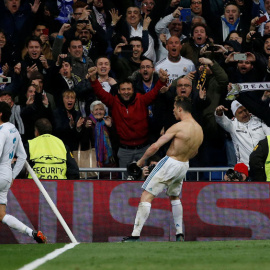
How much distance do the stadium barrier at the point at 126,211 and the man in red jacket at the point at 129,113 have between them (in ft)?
4.83

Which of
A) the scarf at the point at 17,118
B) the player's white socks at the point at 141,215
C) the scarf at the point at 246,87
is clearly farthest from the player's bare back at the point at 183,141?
the scarf at the point at 17,118

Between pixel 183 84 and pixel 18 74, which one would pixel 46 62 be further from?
pixel 183 84

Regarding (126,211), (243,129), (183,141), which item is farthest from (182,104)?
(243,129)

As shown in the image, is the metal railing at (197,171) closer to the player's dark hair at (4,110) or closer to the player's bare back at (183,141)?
the player's bare back at (183,141)

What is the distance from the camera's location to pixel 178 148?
39.0 feet

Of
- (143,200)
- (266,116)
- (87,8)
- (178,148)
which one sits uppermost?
(87,8)

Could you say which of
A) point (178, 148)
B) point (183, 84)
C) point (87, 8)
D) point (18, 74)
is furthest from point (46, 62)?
point (178, 148)

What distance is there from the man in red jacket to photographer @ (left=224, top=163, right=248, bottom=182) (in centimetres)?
196

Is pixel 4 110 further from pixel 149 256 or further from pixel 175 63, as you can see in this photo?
pixel 175 63

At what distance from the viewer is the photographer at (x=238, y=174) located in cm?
1302

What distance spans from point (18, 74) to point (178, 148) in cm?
460

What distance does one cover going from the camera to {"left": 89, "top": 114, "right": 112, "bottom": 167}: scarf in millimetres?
14289

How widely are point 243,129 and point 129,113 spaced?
2.19 m

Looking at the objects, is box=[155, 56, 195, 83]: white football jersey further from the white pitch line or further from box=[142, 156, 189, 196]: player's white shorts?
→ the white pitch line
